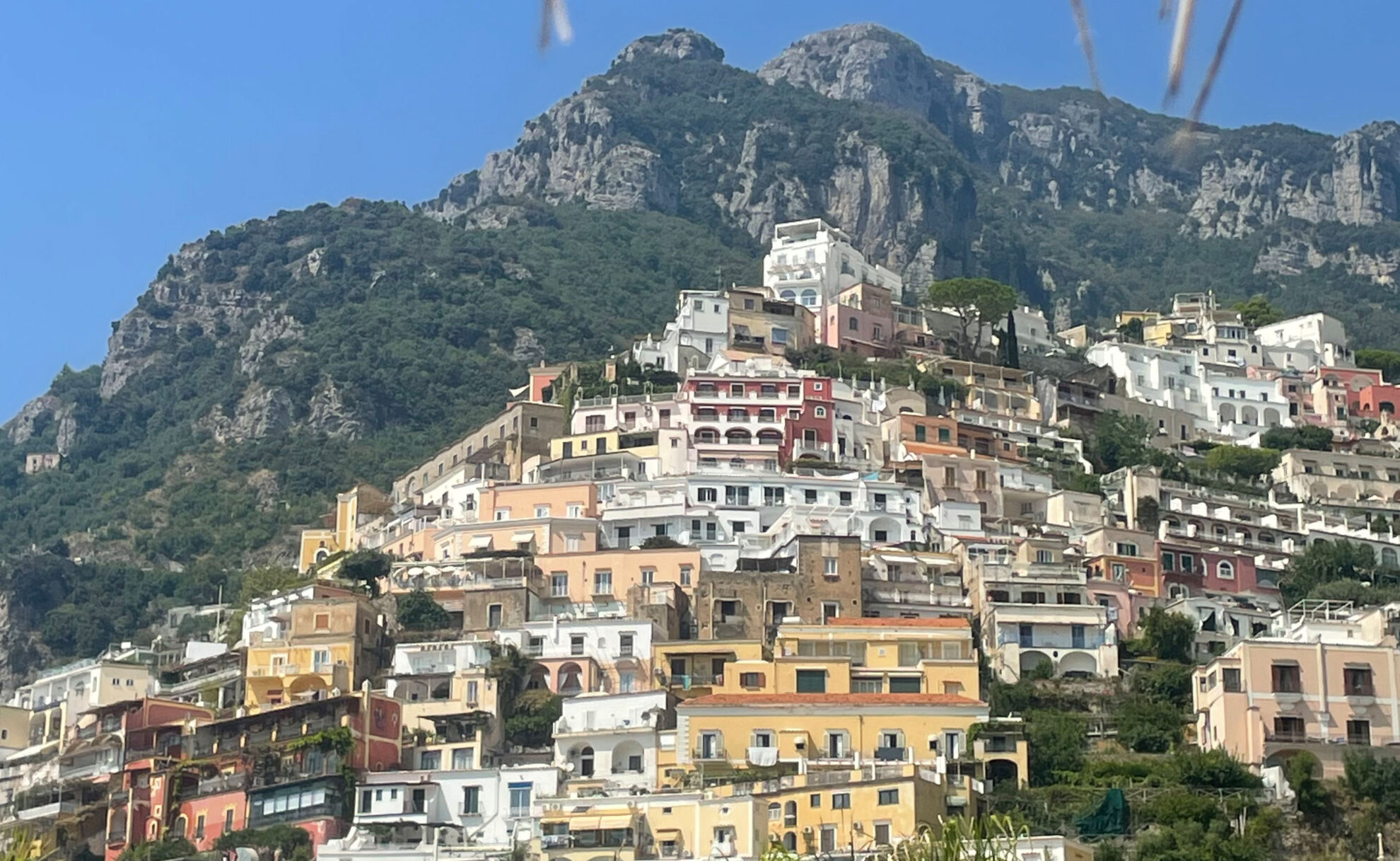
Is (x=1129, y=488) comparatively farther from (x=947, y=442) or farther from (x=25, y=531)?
(x=25, y=531)

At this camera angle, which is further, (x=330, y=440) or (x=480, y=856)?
(x=330, y=440)

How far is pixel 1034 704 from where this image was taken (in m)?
65.1

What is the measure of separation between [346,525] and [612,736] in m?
39.1

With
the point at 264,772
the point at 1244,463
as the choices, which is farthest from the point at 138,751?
the point at 1244,463

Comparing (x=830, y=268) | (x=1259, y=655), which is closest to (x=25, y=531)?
(x=830, y=268)

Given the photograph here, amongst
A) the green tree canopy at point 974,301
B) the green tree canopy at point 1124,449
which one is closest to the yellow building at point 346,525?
the green tree canopy at point 1124,449

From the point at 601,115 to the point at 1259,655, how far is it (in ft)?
449

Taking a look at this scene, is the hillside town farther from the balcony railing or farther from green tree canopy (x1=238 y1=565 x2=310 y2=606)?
green tree canopy (x1=238 y1=565 x2=310 y2=606)

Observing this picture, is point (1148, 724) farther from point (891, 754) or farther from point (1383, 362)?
point (1383, 362)

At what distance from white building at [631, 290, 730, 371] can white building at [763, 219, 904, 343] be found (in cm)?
711

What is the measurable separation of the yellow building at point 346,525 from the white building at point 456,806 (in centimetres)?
3550

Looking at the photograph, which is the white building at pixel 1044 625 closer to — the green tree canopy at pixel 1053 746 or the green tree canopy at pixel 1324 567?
the green tree canopy at pixel 1053 746

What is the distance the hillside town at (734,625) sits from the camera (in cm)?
6003

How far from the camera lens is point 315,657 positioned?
232 feet
